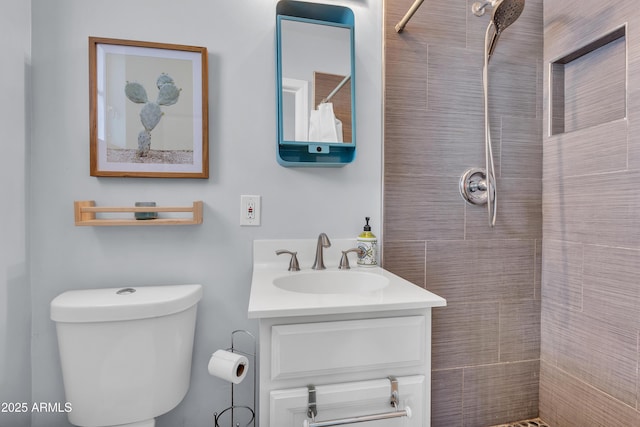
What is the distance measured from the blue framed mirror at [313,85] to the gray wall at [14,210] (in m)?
0.87

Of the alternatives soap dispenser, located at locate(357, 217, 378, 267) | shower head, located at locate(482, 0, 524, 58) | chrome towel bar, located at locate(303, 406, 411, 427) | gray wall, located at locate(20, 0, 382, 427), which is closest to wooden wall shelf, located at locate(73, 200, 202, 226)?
gray wall, located at locate(20, 0, 382, 427)

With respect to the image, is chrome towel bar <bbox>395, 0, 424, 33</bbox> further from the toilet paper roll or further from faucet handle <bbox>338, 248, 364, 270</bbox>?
the toilet paper roll

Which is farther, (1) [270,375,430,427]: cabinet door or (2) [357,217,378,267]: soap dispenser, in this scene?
(2) [357,217,378,267]: soap dispenser

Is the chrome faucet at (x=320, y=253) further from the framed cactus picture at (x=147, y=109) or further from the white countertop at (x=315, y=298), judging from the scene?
the framed cactus picture at (x=147, y=109)

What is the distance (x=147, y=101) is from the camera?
47.9 inches

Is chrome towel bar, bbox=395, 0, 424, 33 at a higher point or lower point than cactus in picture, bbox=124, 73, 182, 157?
higher

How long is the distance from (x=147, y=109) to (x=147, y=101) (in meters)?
0.03

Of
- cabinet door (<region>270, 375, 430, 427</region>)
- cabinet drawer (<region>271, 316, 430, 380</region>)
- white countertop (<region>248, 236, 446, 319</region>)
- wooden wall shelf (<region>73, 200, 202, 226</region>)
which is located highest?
wooden wall shelf (<region>73, 200, 202, 226</region>)

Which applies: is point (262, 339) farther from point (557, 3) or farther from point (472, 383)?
point (557, 3)

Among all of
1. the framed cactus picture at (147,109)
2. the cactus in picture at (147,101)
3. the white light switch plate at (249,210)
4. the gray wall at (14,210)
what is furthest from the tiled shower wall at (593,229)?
the gray wall at (14,210)

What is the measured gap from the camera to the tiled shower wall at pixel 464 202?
139 cm

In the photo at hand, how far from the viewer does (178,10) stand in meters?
1.25

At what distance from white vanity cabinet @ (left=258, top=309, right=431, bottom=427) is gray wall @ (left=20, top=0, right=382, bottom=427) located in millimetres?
521

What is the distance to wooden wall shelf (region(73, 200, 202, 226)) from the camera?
3.66 ft
